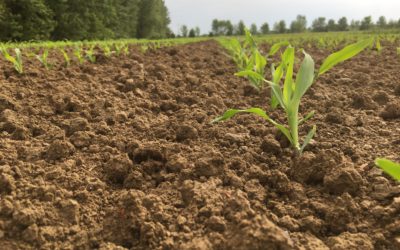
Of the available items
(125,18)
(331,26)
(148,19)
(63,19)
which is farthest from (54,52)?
(331,26)

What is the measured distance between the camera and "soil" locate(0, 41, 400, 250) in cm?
112

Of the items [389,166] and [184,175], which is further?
[184,175]

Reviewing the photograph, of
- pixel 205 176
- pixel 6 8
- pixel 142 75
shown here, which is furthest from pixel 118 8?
pixel 205 176

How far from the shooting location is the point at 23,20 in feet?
51.5

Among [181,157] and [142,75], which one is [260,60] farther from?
[181,157]

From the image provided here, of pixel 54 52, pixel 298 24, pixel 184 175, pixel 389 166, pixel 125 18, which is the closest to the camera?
pixel 389 166

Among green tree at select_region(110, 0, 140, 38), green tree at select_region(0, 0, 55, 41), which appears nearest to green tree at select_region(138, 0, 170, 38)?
green tree at select_region(110, 0, 140, 38)

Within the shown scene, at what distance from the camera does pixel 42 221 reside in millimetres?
1183

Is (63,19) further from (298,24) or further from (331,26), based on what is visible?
(298,24)

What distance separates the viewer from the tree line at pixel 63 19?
14.9m

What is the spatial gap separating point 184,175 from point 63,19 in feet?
66.2

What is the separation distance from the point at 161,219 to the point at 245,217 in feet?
0.88

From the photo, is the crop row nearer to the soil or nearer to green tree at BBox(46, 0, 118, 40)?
Result: the soil

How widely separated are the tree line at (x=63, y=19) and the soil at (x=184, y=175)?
9.41m
